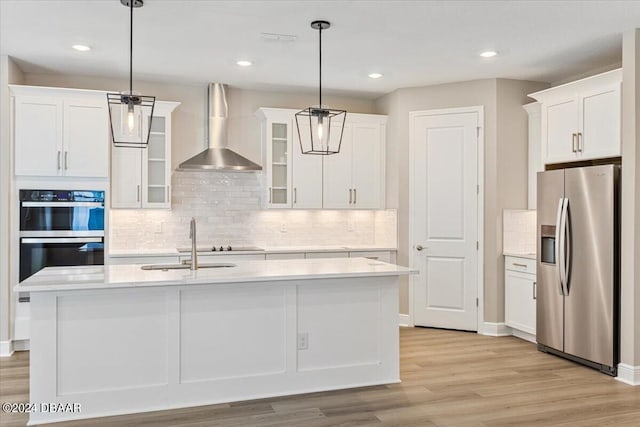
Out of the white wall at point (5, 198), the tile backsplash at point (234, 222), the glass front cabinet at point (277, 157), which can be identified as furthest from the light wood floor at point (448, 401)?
the glass front cabinet at point (277, 157)

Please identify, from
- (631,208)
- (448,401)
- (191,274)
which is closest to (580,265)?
(631,208)

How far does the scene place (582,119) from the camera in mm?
4641

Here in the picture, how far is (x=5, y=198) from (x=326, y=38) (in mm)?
3304

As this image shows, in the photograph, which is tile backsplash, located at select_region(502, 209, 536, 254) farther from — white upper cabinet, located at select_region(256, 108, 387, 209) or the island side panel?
the island side panel

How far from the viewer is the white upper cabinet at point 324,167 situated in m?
6.11

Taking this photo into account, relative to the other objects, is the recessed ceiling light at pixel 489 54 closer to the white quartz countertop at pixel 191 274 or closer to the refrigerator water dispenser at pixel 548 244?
the refrigerator water dispenser at pixel 548 244

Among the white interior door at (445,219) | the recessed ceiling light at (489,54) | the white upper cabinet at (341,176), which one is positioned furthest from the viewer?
the white upper cabinet at (341,176)

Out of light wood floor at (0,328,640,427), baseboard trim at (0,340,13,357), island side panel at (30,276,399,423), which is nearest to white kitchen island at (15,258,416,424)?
island side panel at (30,276,399,423)

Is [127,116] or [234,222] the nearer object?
[127,116]

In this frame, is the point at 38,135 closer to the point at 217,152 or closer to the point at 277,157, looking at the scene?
the point at 217,152

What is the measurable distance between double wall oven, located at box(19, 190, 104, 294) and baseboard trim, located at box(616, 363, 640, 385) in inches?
187

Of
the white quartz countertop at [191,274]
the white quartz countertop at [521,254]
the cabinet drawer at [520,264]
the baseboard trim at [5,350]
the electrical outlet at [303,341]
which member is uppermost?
the white quartz countertop at [521,254]

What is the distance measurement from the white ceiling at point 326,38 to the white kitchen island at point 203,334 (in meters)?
1.88

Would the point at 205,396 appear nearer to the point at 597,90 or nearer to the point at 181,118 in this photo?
the point at 181,118
